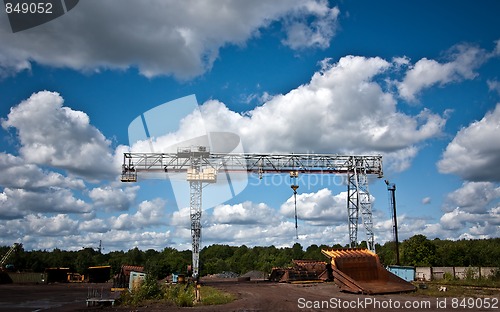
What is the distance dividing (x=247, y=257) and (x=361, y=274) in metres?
73.0

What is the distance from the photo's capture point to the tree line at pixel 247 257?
52.3m

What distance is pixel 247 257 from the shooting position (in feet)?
301

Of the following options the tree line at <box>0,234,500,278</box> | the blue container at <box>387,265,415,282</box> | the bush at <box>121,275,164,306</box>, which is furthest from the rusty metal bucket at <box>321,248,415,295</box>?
the tree line at <box>0,234,500,278</box>

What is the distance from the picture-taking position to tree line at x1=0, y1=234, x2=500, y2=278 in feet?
172

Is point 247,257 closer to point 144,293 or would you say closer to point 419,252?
point 419,252

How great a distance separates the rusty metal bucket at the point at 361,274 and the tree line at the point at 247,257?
13.4 m

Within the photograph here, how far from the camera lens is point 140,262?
290ft

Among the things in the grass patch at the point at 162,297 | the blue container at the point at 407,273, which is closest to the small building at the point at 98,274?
the grass patch at the point at 162,297

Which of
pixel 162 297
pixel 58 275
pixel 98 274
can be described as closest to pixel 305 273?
pixel 162 297

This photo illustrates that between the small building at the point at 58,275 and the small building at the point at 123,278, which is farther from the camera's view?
the small building at the point at 58,275

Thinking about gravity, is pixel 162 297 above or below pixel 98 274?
above

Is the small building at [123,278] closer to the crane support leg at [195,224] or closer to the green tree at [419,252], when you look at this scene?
the crane support leg at [195,224]

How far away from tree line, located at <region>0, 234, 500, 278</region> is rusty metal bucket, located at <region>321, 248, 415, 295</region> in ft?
43.9

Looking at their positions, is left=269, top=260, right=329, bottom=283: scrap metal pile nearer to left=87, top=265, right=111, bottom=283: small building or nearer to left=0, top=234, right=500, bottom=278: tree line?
left=0, top=234, right=500, bottom=278: tree line
